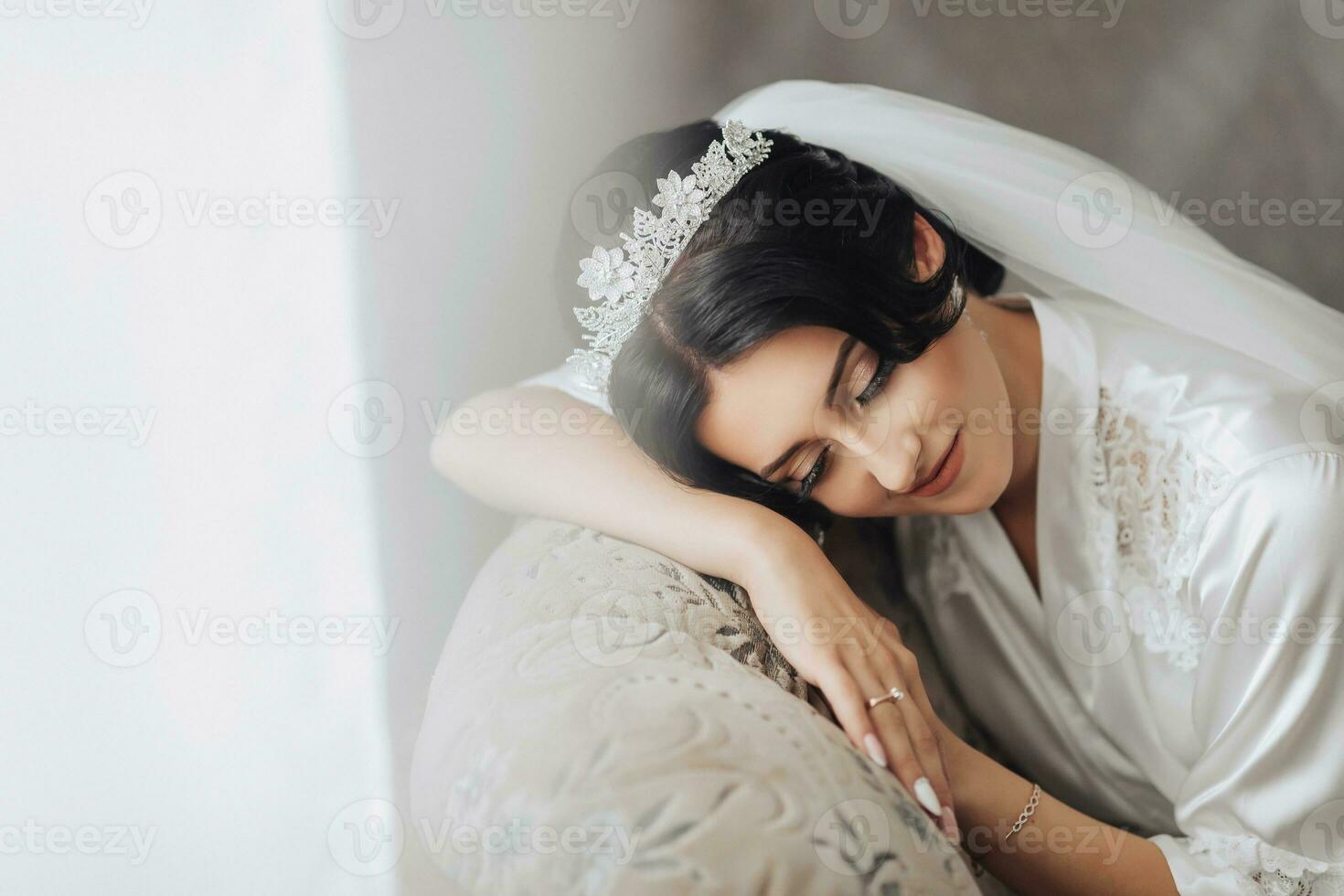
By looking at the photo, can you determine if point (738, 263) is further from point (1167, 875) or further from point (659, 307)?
point (1167, 875)

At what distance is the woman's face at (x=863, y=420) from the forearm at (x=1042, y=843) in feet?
0.82

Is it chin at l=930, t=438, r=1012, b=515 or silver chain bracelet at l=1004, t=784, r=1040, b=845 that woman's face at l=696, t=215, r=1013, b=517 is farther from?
silver chain bracelet at l=1004, t=784, r=1040, b=845

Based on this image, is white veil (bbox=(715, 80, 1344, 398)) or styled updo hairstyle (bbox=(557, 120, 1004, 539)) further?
white veil (bbox=(715, 80, 1344, 398))

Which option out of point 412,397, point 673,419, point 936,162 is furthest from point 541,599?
point 936,162

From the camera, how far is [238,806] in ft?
2.91

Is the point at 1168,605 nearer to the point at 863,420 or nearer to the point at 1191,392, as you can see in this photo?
the point at 1191,392

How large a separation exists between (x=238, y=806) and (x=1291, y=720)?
98 cm

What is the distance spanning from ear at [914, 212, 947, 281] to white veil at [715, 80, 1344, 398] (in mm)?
123

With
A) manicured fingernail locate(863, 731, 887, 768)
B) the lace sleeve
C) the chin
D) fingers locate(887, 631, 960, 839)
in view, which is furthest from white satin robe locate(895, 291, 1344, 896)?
manicured fingernail locate(863, 731, 887, 768)

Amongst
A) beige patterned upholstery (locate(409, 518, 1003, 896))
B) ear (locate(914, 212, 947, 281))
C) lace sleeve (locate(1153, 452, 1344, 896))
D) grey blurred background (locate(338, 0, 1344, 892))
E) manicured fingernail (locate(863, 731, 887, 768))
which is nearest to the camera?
beige patterned upholstery (locate(409, 518, 1003, 896))

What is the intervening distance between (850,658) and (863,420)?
22 cm

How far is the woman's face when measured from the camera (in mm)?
803

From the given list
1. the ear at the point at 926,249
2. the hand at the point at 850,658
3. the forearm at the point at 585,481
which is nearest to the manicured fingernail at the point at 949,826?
the hand at the point at 850,658

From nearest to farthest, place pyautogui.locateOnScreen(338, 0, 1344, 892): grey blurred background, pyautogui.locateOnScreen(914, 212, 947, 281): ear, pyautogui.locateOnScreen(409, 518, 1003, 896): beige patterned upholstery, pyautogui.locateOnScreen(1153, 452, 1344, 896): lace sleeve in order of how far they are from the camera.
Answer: pyautogui.locateOnScreen(409, 518, 1003, 896): beige patterned upholstery → pyautogui.locateOnScreen(1153, 452, 1344, 896): lace sleeve → pyautogui.locateOnScreen(914, 212, 947, 281): ear → pyautogui.locateOnScreen(338, 0, 1344, 892): grey blurred background
